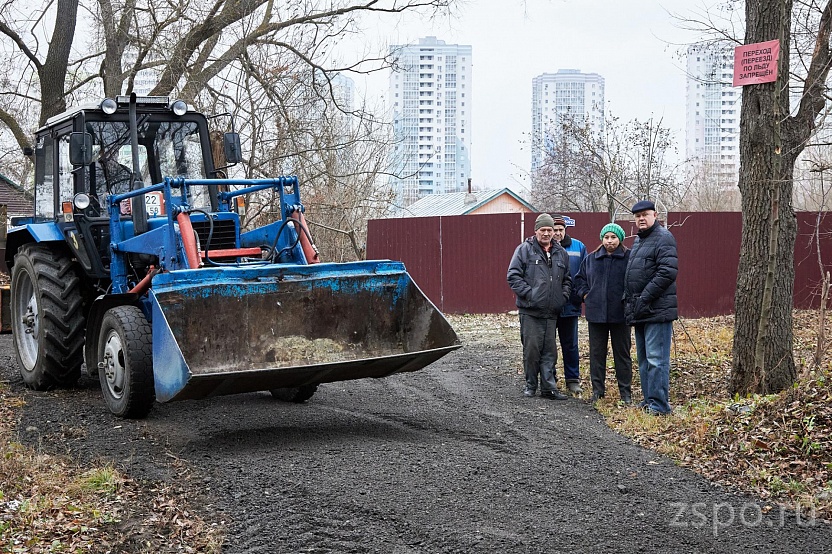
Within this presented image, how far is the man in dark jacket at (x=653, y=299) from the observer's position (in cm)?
724

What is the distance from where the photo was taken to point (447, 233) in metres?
16.3

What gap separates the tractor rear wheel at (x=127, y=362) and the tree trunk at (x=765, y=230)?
189 inches

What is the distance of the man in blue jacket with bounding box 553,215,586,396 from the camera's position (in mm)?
8453

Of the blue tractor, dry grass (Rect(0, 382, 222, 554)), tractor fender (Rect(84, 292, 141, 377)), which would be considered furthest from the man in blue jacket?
dry grass (Rect(0, 382, 222, 554))

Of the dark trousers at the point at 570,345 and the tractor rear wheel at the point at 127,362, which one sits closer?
the tractor rear wheel at the point at 127,362

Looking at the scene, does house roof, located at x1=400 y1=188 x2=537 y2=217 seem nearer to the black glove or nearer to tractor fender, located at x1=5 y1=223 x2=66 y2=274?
tractor fender, located at x1=5 y1=223 x2=66 y2=274

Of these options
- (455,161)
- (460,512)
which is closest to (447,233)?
(460,512)

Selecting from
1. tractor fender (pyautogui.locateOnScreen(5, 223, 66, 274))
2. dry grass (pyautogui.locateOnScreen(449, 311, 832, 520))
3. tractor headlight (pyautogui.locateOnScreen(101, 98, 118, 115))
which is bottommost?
dry grass (pyautogui.locateOnScreen(449, 311, 832, 520))

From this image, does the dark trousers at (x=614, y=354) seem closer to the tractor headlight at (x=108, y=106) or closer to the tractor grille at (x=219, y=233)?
the tractor grille at (x=219, y=233)

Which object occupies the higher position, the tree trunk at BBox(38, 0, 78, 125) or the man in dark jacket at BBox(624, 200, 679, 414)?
the tree trunk at BBox(38, 0, 78, 125)

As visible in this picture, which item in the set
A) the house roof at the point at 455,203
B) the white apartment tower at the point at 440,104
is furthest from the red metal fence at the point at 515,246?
the white apartment tower at the point at 440,104

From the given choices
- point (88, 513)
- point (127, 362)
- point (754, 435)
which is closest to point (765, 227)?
point (754, 435)

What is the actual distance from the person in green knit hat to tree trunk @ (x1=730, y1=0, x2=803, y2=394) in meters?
0.96

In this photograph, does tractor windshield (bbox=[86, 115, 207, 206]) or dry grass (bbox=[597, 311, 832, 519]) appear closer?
dry grass (bbox=[597, 311, 832, 519])
